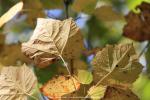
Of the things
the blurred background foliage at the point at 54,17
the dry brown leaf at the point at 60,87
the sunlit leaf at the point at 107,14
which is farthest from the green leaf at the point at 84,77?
the sunlit leaf at the point at 107,14

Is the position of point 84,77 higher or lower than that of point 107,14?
lower

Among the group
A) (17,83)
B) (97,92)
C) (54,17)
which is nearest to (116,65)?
(97,92)

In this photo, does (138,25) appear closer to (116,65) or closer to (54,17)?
(54,17)

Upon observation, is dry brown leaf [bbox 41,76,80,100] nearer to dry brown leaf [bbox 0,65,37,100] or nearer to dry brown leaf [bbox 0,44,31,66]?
dry brown leaf [bbox 0,65,37,100]

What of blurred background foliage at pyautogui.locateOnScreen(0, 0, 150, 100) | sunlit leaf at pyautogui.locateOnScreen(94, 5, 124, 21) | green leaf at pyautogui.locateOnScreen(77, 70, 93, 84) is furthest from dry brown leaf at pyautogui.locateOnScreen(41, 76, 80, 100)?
sunlit leaf at pyautogui.locateOnScreen(94, 5, 124, 21)

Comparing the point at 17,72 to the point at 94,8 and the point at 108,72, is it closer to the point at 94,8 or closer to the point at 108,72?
the point at 108,72

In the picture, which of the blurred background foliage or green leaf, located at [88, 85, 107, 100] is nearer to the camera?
green leaf, located at [88, 85, 107, 100]

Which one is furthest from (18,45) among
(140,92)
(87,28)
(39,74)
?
(87,28)
